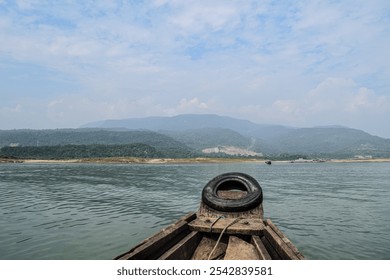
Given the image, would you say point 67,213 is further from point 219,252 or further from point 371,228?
point 371,228

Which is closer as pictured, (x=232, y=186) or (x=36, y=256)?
(x=36, y=256)

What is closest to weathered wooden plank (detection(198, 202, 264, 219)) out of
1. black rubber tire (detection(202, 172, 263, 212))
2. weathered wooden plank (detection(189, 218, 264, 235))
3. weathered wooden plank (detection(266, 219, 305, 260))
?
black rubber tire (detection(202, 172, 263, 212))

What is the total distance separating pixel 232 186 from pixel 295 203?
31.0 ft

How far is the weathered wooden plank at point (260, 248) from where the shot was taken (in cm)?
709

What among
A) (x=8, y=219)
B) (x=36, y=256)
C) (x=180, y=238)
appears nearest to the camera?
(x=180, y=238)

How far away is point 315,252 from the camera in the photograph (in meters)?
11.0

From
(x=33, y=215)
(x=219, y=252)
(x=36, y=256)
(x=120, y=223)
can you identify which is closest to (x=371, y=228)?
(x=219, y=252)

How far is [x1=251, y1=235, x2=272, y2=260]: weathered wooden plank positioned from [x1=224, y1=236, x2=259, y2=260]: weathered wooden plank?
17 cm

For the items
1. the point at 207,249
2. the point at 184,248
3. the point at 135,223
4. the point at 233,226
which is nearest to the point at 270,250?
the point at 233,226

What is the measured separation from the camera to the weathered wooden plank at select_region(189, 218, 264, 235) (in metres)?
9.38

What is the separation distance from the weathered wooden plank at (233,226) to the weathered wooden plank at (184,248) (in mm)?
314

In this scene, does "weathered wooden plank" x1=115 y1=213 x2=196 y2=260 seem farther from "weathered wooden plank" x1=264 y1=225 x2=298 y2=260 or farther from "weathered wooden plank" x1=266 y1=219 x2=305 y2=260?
"weathered wooden plank" x1=266 y1=219 x2=305 y2=260

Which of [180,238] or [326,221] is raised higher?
[180,238]

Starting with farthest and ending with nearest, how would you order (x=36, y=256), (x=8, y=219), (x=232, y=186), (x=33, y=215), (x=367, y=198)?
(x=367, y=198), (x=33, y=215), (x=8, y=219), (x=232, y=186), (x=36, y=256)
